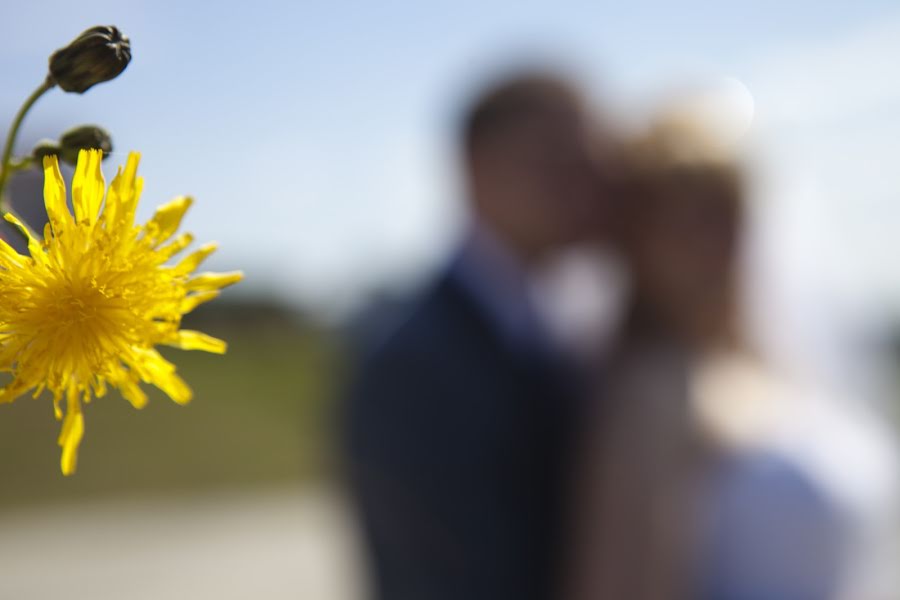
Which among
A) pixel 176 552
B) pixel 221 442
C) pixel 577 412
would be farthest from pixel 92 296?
pixel 221 442

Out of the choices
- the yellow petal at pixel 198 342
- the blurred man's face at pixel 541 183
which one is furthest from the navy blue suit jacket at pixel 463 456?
the yellow petal at pixel 198 342

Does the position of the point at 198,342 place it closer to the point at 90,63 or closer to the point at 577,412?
the point at 90,63

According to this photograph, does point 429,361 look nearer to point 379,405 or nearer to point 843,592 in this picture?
point 379,405

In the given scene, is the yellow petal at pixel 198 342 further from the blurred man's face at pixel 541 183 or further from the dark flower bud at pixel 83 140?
the blurred man's face at pixel 541 183

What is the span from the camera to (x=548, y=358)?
1697 mm

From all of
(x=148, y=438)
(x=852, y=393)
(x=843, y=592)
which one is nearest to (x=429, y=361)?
(x=843, y=592)

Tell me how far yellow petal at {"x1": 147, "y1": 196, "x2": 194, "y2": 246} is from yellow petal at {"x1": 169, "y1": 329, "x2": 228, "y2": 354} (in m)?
0.04

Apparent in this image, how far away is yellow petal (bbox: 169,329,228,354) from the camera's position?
13.6 inches

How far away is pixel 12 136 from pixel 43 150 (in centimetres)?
3

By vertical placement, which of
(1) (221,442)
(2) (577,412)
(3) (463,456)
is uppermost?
(2) (577,412)

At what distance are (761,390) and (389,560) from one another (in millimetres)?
785

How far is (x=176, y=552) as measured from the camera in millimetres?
5504

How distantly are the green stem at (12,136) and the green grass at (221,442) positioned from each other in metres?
4.72

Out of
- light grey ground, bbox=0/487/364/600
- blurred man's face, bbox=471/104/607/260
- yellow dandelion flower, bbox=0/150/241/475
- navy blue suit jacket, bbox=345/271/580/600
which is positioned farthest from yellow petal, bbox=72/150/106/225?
light grey ground, bbox=0/487/364/600
